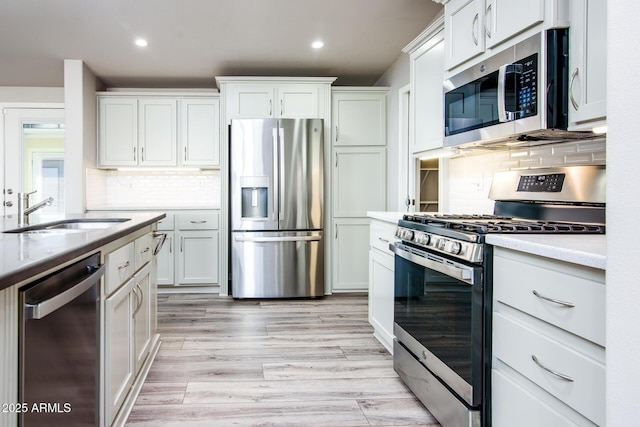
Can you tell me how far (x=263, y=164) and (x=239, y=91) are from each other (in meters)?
0.83

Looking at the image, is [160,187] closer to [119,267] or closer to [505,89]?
[119,267]

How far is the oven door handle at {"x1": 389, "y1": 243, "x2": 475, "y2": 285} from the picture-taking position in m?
1.72

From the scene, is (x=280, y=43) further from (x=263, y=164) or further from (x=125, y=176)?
(x=125, y=176)

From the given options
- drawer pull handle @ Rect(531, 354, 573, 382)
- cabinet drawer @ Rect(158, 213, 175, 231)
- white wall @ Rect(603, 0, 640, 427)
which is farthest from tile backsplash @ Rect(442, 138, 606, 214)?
cabinet drawer @ Rect(158, 213, 175, 231)

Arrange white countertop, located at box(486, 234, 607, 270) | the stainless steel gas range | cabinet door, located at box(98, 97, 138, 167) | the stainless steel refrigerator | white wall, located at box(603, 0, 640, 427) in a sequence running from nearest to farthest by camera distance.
→ white wall, located at box(603, 0, 640, 427)
white countertop, located at box(486, 234, 607, 270)
the stainless steel gas range
the stainless steel refrigerator
cabinet door, located at box(98, 97, 138, 167)

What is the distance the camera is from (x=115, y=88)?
5250 millimetres

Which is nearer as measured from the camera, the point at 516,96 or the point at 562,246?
the point at 562,246

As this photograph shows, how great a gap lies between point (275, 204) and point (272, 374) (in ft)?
7.10

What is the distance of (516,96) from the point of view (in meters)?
1.96

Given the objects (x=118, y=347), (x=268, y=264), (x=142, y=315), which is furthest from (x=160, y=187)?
(x=118, y=347)

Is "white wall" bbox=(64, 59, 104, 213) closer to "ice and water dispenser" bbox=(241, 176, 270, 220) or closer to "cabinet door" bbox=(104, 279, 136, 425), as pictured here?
"ice and water dispenser" bbox=(241, 176, 270, 220)

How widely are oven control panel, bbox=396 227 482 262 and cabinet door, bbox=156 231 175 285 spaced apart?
3.14 metres

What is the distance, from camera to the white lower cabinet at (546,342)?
3.83ft

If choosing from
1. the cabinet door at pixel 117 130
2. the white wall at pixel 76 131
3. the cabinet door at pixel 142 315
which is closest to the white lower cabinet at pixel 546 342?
the cabinet door at pixel 142 315
